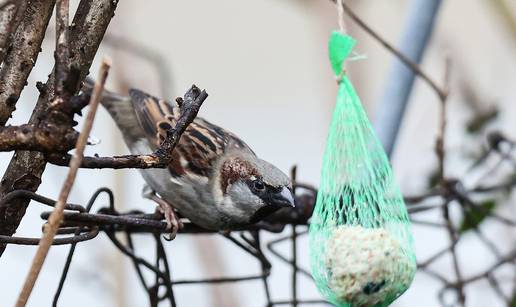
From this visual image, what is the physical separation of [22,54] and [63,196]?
413 millimetres

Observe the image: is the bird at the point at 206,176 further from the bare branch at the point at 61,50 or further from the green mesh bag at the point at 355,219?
the bare branch at the point at 61,50

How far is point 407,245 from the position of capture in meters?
1.70

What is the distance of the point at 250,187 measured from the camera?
2348 millimetres

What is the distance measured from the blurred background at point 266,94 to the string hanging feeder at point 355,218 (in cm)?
153

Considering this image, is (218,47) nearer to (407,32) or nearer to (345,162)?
(407,32)

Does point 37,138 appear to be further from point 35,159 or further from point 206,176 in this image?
point 206,176

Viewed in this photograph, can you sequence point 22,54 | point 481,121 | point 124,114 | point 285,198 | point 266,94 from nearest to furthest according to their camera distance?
point 22,54 → point 285,198 → point 481,121 → point 124,114 → point 266,94

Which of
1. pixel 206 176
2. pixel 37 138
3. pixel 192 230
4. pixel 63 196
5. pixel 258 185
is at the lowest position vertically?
pixel 63 196

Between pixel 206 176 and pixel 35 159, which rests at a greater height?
pixel 206 176

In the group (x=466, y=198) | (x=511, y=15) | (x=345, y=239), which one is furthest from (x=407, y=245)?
(x=511, y=15)

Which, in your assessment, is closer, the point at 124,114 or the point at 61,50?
the point at 61,50

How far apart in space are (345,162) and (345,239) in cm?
24

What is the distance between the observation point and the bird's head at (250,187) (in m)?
2.17

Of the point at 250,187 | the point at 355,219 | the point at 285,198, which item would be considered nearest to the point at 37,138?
the point at 355,219
